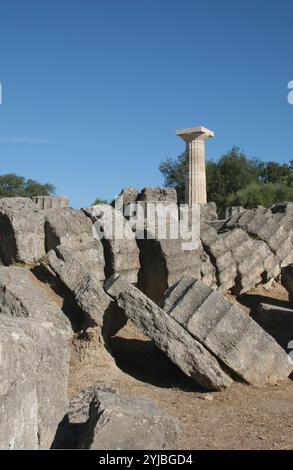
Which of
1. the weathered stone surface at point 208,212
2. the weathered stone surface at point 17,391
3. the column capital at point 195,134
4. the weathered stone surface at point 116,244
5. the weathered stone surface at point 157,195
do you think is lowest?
the weathered stone surface at point 17,391

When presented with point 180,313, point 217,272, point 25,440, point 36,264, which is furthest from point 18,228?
point 25,440

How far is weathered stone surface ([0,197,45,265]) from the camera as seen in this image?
27.8ft

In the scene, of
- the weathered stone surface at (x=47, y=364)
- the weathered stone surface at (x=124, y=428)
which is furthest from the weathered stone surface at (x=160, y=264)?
the weathered stone surface at (x=124, y=428)

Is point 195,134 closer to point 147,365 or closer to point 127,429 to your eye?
point 147,365

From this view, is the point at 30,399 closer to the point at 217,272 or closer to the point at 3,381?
the point at 3,381

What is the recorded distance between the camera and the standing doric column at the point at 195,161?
95.5 ft

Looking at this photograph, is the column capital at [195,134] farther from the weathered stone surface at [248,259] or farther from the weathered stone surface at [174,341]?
the weathered stone surface at [174,341]

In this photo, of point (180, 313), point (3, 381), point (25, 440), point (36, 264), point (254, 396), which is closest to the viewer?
point (3, 381)

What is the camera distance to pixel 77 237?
8.94m

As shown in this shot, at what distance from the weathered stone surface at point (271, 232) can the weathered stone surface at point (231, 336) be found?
17.6 ft

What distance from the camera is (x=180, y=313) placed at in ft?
23.6

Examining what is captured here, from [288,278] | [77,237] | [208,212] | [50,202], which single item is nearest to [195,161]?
[208,212]

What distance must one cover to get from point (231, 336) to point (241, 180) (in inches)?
1663
